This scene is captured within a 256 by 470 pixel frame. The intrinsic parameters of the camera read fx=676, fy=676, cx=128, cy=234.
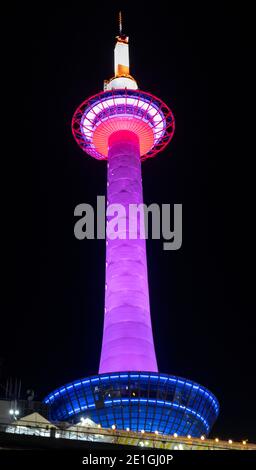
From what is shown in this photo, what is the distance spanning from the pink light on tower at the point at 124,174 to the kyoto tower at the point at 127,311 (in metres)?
0.13

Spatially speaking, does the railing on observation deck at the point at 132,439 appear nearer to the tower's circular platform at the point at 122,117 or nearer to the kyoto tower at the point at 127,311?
the kyoto tower at the point at 127,311

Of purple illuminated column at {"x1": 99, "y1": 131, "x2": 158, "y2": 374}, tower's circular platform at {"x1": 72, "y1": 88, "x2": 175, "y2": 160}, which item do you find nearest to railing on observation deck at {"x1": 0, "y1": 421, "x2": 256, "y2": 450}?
purple illuminated column at {"x1": 99, "y1": 131, "x2": 158, "y2": 374}

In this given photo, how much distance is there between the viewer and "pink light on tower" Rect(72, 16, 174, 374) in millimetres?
83500

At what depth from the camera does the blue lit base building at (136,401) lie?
72.1 meters

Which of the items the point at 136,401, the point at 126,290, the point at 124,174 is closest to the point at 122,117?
the point at 124,174

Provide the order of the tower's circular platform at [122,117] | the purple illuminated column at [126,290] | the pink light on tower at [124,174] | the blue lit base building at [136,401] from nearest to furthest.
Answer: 1. the blue lit base building at [136,401]
2. the purple illuminated column at [126,290]
3. the pink light on tower at [124,174]
4. the tower's circular platform at [122,117]

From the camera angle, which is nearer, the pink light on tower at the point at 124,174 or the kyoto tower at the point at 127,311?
the kyoto tower at the point at 127,311

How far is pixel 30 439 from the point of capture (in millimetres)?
40094

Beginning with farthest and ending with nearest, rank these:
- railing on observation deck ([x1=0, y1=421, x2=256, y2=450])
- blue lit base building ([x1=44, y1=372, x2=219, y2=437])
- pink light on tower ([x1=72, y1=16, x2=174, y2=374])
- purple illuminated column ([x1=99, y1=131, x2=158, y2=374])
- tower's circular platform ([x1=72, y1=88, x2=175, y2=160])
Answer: tower's circular platform ([x1=72, y1=88, x2=175, y2=160]) → pink light on tower ([x1=72, y1=16, x2=174, y2=374]) → purple illuminated column ([x1=99, y1=131, x2=158, y2=374]) → blue lit base building ([x1=44, y1=372, x2=219, y2=437]) → railing on observation deck ([x1=0, y1=421, x2=256, y2=450])

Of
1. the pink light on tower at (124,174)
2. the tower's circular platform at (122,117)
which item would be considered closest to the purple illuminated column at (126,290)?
the pink light on tower at (124,174)

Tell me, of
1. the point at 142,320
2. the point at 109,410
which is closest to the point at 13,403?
the point at 109,410

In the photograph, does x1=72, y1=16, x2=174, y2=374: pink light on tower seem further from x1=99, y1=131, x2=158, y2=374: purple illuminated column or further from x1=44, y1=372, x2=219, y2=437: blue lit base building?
x1=44, y1=372, x2=219, y2=437: blue lit base building

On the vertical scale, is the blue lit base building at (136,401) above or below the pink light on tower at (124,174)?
below

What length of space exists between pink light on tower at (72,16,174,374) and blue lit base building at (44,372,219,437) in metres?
7.03
